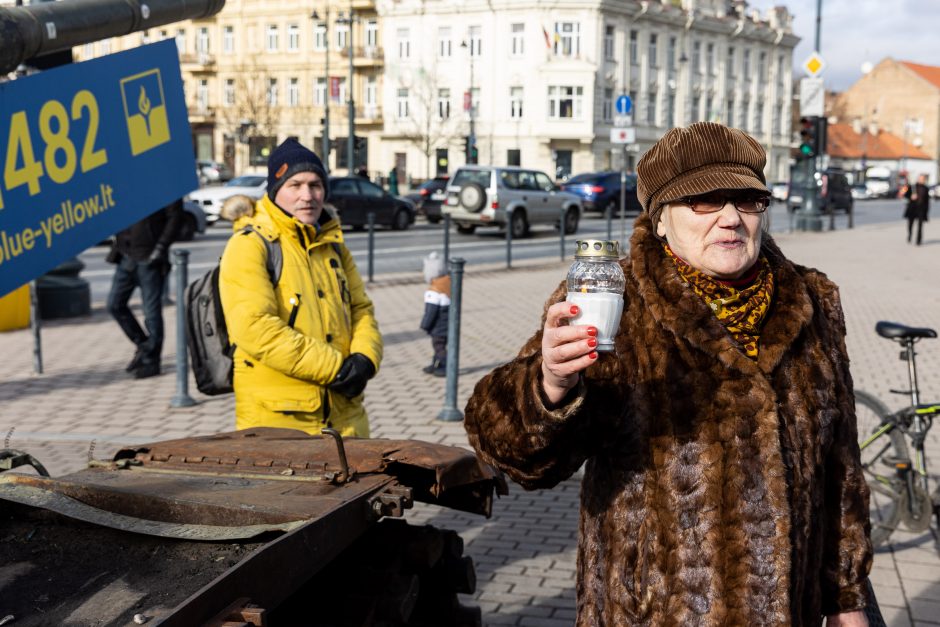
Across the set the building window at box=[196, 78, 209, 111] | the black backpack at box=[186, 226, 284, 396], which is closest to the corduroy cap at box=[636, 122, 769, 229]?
the black backpack at box=[186, 226, 284, 396]

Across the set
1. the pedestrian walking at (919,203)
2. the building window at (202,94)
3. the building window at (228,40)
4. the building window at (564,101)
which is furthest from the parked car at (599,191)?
the building window at (202,94)

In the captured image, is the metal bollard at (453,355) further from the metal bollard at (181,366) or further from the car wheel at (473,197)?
the car wheel at (473,197)

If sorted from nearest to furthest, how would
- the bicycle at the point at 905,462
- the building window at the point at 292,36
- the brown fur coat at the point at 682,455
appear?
the brown fur coat at the point at 682,455 → the bicycle at the point at 905,462 → the building window at the point at 292,36

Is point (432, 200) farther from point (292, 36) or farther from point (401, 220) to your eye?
point (292, 36)

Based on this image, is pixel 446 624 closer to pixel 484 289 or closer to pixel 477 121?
pixel 484 289

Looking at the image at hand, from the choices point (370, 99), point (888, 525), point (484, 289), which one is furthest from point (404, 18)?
point (888, 525)

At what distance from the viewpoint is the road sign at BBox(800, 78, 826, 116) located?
1134 inches

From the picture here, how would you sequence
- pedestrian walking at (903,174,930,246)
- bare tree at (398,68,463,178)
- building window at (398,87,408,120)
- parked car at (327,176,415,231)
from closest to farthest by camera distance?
pedestrian walking at (903,174,930,246), parked car at (327,176,415,231), bare tree at (398,68,463,178), building window at (398,87,408,120)

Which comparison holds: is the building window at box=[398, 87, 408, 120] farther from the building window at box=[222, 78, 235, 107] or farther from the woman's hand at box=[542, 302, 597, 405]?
the woman's hand at box=[542, 302, 597, 405]

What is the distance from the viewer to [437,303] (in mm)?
9727

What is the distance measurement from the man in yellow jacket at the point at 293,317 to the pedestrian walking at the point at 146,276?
19.7 feet

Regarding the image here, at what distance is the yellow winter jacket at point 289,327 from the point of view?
13.5ft

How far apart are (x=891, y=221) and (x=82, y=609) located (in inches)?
1798

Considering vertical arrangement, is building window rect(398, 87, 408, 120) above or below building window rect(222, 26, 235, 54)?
below
